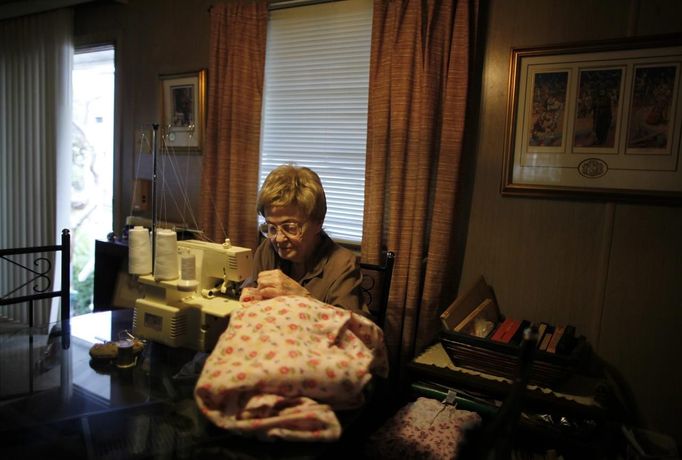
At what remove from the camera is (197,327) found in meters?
1.39

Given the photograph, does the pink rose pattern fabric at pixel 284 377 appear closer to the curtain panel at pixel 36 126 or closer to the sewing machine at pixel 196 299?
the sewing machine at pixel 196 299

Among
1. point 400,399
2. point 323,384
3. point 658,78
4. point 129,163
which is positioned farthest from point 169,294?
point 129,163

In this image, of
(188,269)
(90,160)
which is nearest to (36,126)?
(90,160)

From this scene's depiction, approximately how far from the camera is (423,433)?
1.45 metres

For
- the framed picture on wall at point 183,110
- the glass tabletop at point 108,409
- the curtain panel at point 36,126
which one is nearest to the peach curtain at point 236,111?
the framed picture on wall at point 183,110

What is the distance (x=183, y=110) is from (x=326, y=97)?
41.0 inches

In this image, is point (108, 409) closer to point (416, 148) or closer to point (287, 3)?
point (416, 148)

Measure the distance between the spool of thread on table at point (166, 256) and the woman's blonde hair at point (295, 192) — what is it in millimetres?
309

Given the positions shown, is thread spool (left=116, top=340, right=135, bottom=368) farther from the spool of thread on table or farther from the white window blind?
the white window blind

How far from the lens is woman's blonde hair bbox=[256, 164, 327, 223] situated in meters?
1.49

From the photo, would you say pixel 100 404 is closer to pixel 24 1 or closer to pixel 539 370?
pixel 539 370

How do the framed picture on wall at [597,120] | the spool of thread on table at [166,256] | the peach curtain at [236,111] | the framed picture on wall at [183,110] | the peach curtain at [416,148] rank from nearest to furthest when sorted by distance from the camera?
the spool of thread on table at [166,256]
the framed picture on wall at [597,120]
the peach curtain at [416,148]
the peach curtain at [236,111]
the framed picture on wall at [183,110]

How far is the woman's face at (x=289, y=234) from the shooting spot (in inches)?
58.9

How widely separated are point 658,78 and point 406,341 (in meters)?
1.42
